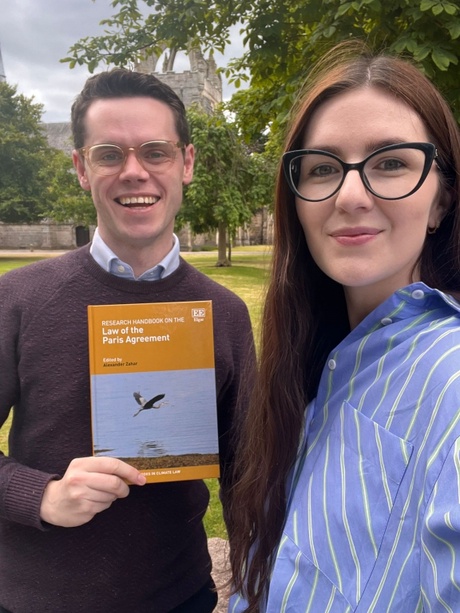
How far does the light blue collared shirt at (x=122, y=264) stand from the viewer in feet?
5.24

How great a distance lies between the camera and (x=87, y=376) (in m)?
1.51

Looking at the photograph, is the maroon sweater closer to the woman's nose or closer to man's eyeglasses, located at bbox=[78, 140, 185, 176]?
man's eyeglasses, located at bbox=[78, 140, 185, 176]

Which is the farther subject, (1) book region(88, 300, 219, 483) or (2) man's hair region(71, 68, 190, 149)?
(2) man's hair region(71, 68, 190, 149)

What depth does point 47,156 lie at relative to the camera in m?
35.0

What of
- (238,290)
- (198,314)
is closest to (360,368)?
(198,314)

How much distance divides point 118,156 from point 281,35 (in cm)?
332

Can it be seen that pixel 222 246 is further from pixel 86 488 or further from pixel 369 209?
pixel 369 209

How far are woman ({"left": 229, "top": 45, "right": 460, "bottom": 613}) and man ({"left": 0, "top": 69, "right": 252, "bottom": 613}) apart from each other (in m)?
0.27

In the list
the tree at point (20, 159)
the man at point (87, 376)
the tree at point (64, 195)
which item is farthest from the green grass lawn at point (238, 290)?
the tree at point (20, 159)

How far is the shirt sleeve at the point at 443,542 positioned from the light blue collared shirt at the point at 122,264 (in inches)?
41.6

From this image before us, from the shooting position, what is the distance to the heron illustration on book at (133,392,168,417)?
1.37 m

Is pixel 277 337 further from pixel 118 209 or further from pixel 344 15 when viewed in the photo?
pixel 344 15

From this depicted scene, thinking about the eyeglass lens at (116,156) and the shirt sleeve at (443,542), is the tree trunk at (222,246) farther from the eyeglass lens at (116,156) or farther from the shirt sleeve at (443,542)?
the shirt sleeve at (443,542)

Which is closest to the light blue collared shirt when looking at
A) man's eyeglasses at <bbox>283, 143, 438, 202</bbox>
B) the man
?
the man
